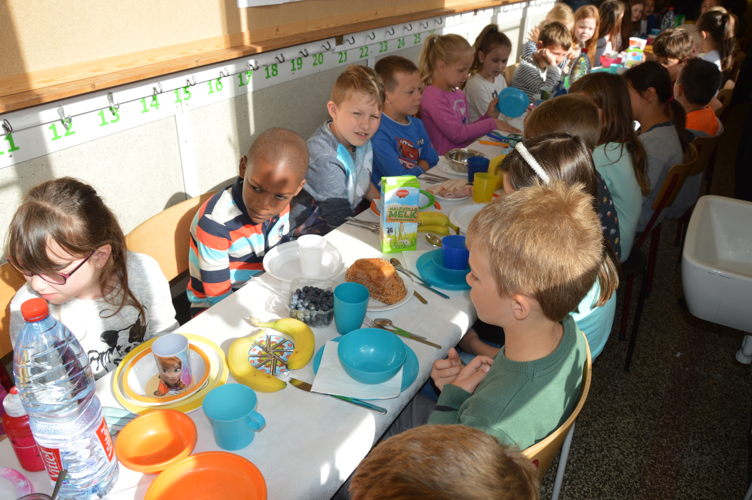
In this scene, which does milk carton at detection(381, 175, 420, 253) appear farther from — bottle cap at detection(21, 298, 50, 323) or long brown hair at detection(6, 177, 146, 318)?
bottle cap at detection(21, 298, 50, 323)

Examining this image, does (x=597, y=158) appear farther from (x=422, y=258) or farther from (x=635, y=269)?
(x=422, y=258)

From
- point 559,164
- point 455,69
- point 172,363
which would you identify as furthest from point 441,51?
point 172,363

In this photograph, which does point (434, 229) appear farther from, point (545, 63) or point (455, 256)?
point (545, 63)

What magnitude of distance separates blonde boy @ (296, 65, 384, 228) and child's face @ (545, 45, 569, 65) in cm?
228

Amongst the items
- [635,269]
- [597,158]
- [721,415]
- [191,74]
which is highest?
[191,74]

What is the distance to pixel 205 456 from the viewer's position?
0.92 m

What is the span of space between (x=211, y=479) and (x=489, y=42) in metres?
3.39

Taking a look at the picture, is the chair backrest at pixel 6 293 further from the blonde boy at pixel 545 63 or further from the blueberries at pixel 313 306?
the blonde boy at pixel 545 63

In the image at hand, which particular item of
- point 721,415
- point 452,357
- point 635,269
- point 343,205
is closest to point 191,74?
point 343,205

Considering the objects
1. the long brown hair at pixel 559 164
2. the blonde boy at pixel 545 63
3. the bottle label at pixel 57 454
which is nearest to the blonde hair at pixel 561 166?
the long brown hair at pixel 559 164

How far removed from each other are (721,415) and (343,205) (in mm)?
1845

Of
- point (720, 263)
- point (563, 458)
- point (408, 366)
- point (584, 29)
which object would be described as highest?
point (584, 29)

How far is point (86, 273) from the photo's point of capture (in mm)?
1307

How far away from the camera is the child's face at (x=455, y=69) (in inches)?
121
